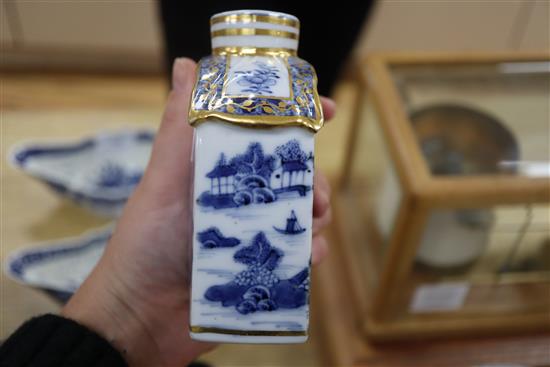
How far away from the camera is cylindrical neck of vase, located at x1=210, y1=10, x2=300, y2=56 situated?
0.96 ft

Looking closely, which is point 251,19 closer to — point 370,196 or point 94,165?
point 370,196

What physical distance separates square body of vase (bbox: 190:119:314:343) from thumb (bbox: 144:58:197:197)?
13 cm

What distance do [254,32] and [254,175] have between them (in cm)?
10

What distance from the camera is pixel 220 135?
0.87ft

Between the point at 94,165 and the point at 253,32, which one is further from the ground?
the point at 253,32

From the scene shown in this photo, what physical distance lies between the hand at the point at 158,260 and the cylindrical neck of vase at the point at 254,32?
90 mm

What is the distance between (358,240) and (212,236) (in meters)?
0.39

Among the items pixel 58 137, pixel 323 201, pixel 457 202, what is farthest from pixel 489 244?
pixel 58 137

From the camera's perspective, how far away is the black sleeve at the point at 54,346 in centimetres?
31

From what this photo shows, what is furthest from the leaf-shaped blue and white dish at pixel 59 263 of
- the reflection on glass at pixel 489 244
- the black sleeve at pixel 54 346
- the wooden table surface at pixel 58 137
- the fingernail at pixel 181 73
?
the reflection on glass at pixel 489 244

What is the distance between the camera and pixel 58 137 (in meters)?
0.73

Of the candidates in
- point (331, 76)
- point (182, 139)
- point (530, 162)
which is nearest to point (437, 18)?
point (331, 76)

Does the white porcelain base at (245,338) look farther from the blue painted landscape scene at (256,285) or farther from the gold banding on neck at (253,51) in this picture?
the gold banding on neck at (253,51)

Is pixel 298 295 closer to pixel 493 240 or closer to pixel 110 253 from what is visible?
pixel 110 253
